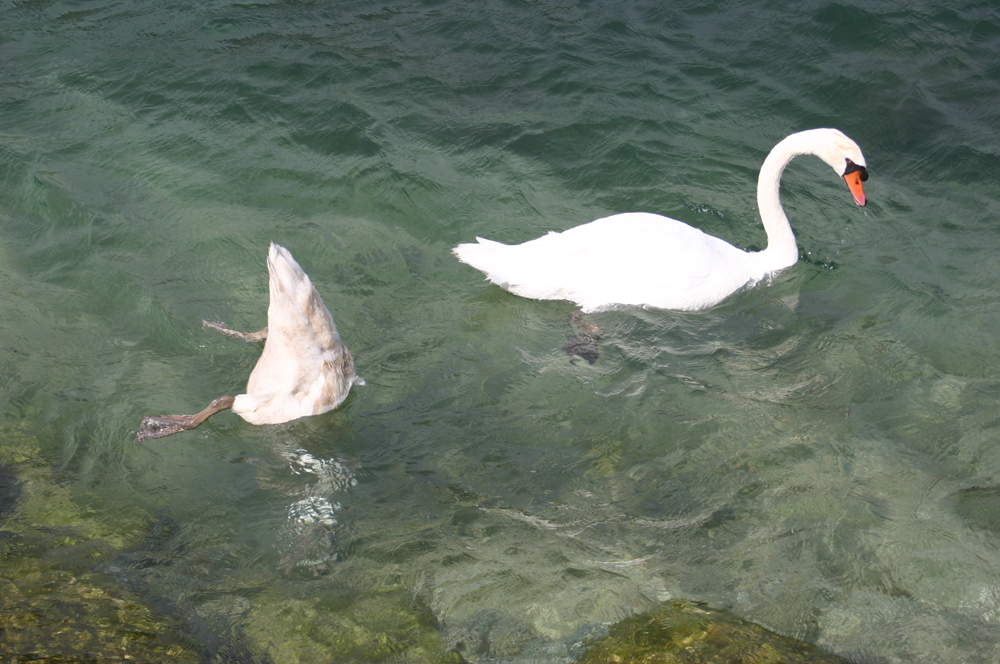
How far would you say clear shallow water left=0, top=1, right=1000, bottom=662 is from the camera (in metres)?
3.93

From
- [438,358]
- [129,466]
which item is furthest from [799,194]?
[129,466]

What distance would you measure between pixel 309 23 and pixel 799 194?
6.44 metres

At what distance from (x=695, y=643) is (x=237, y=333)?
3.67m

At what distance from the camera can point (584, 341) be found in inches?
231

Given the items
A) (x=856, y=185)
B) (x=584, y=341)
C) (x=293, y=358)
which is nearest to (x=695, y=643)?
(x=293, y=358)

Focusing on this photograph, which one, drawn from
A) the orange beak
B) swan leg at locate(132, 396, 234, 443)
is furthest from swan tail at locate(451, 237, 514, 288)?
the orange beak

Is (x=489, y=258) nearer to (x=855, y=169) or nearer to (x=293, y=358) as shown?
(x=293, y=358)

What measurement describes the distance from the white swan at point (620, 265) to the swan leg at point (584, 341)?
0.38 ft

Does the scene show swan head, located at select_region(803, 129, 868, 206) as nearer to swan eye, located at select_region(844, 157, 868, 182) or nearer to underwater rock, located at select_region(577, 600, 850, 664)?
swan eye, located at select_region(844, 157, 868, 182)

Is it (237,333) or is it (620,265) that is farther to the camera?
(620,265)

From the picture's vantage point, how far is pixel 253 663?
131 inches

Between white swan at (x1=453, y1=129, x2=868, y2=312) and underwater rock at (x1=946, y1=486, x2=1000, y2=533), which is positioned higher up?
white swan at (x1=453, y1=129, x2=868, y2=312)

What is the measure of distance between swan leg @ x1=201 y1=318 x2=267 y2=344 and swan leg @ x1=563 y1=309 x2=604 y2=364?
7.12 ft

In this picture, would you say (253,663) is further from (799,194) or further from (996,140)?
(996,140)
